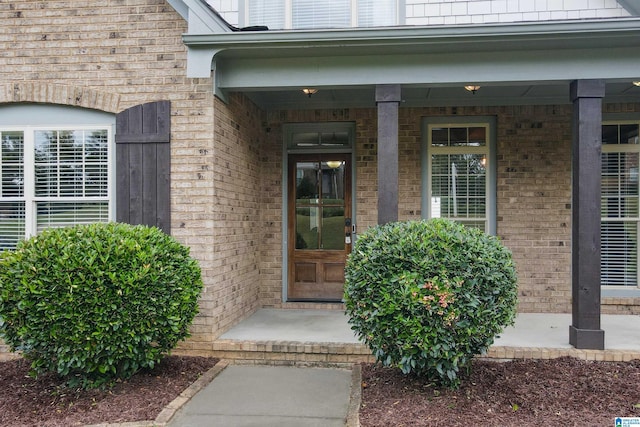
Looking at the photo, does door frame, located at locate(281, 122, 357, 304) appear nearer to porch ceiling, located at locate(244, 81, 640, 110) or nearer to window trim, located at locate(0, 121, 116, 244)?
porch ceiling, located at locate(244, 81, 640, 110)

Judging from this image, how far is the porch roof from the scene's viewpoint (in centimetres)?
459

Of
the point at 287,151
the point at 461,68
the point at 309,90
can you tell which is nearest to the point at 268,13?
the point at 309,90

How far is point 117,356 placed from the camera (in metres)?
3.94

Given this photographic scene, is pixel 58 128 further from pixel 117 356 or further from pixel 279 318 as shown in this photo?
pixel 279 318

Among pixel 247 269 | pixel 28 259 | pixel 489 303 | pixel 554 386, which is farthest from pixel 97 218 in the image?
pixel 554 386

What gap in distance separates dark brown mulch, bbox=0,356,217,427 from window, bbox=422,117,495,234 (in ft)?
12.9

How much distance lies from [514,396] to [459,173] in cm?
348

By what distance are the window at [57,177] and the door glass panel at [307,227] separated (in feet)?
8.72

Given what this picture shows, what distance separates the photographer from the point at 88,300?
148 inches

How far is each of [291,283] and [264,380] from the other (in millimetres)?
2472

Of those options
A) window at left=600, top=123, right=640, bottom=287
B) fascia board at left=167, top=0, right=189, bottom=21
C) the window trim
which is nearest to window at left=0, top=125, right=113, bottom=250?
the window trim

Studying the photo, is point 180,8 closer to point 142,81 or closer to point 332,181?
point 142,81

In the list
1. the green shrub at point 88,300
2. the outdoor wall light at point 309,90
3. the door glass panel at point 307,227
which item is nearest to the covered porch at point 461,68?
the outdoor wall light at point 309,90

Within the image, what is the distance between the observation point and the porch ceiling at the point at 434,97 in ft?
20.1
